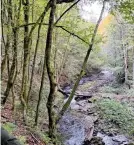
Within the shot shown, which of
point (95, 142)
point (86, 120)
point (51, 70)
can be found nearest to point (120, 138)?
point (95, 142)

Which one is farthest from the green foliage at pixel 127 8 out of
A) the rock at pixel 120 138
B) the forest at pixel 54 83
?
the rock at pixel 120 138

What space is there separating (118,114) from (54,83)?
785 cm

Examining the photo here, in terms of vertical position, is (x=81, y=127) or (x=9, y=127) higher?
(x=9, y=127)

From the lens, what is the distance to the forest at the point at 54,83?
8602mm

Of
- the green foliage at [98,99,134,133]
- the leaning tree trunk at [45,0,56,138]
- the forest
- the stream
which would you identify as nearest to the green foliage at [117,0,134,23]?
the forest

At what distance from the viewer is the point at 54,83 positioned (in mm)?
8258

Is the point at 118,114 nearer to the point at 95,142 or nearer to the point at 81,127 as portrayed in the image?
the point at 81,127

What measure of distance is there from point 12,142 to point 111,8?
9.36 metres

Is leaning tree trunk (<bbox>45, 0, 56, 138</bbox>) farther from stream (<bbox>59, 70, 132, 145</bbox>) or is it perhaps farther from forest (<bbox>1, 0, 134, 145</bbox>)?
stream (<bbox>59, 70, 132, 145</bbox>)

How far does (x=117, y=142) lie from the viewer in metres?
11.4

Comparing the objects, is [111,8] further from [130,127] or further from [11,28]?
[130,127]

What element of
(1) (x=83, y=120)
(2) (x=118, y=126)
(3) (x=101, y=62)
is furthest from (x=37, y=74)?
(3) (x=101, y=62)

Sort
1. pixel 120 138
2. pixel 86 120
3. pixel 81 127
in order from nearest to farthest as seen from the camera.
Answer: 1. pixel 120 138
2. pixel 81 127
3. pixel 86 120

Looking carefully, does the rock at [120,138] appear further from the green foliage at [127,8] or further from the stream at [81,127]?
the green foliage at [127,8]
